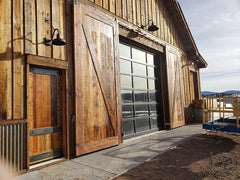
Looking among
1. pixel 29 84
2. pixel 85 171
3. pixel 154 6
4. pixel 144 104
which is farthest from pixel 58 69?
pixel 154 6

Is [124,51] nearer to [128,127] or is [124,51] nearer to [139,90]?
[139,90]

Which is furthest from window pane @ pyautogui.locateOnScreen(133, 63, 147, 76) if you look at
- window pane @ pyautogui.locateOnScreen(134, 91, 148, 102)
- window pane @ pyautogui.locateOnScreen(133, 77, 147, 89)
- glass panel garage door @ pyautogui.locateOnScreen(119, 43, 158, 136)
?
window pane @ pyautogui.locateOnScreen(134, 91, 148, 102)

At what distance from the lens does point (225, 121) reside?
7.30 metres

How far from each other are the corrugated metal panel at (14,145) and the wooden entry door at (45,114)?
0.88 ft

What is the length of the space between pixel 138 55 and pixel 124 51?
38.6 inches

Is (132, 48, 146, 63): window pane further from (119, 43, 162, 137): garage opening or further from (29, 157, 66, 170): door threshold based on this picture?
(29, 157, 66, 170): door threshold

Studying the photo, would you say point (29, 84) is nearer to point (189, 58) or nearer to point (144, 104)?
point (144, 104)

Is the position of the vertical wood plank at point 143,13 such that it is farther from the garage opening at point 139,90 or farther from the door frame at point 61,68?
the door frame at point 61,68

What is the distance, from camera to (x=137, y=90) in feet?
24.1

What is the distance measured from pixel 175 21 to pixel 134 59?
4.51 m

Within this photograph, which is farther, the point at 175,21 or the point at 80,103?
the point at 175,21

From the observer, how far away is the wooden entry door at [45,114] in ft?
13.0

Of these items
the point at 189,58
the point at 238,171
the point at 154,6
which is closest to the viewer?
the point at 238,171

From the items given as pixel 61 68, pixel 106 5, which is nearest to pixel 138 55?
pixel 106 5
